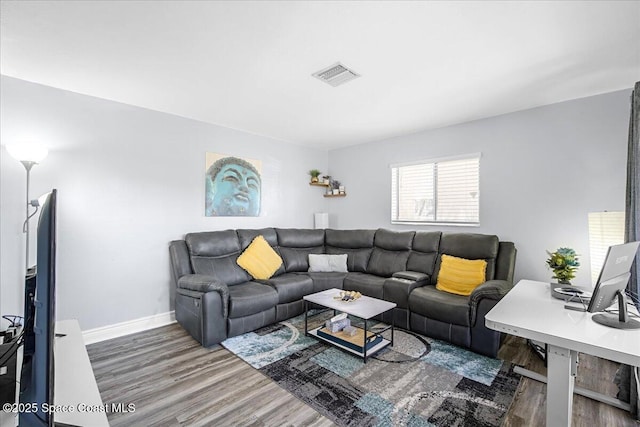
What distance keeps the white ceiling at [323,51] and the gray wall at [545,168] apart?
256 mm

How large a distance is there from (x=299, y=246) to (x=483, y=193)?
8.93 feet

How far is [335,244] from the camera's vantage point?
4.66 meters

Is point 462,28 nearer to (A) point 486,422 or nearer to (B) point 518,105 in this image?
(B) point 518,105

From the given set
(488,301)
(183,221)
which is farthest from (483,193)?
(183,221)

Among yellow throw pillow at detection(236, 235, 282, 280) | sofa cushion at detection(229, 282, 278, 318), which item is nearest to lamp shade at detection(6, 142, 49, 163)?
sofa cushion at detection(229, 282, 278, 318)

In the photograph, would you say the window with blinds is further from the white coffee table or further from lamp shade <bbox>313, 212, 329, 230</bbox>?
the white coffee table

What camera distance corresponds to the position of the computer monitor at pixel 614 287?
1423 millimetres

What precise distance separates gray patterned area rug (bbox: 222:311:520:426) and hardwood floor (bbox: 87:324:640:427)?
11 cm

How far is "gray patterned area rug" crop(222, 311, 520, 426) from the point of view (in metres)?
1.88

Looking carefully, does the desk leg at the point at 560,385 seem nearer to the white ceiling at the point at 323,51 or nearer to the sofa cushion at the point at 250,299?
the white ceiling at the point at 323,51

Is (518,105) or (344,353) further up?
(518,105)

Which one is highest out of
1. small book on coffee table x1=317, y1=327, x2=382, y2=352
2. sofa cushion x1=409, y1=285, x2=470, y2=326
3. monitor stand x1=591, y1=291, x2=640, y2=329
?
monitor stand x1=591, y1=291, x2=640, y2=329

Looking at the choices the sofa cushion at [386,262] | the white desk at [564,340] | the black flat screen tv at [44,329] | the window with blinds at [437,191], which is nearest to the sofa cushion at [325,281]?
the sofa cushion at [386,262]

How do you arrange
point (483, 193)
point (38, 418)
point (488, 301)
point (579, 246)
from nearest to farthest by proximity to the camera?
point (38, 418) < point (488, 301) < point (579, 246) < point (483, 193)
